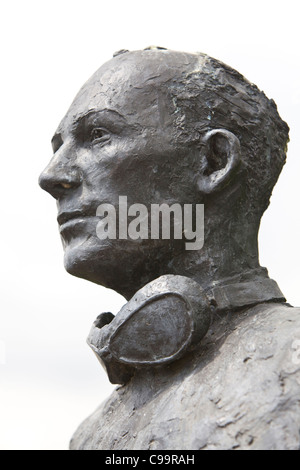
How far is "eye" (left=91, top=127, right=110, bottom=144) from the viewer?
4.16 meters

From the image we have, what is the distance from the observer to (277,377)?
3.27m

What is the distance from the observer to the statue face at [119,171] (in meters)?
4.04

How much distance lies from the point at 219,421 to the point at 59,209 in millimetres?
1593

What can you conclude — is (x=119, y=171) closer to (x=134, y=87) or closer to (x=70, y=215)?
(x=70, y=215)

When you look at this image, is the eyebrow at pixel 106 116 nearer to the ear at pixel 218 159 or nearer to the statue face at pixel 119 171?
the statue face at pixel 119 171

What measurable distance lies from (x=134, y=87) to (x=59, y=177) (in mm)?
677

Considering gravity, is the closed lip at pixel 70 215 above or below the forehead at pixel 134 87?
below

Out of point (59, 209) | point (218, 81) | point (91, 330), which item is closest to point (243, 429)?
point (91, 330)

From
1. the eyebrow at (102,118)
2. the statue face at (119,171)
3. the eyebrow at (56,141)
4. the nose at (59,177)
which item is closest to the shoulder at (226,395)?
the statue face at (119,171)

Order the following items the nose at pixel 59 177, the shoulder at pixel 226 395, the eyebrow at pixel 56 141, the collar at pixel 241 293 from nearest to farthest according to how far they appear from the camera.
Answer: the shoulder at pixel 226 395 → the collar at pixel 241 293 → the nose at pixel 59 177 → the eyebrow at pixel 56 141

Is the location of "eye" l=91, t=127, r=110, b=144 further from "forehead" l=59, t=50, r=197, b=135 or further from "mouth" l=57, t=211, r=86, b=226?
"mouth" l=57, t=211, r=86, b=226

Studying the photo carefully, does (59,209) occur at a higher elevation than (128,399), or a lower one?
higher

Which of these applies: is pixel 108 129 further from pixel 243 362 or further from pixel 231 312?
pixel 243 362

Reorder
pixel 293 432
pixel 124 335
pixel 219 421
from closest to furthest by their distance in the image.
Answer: pixel 293 432 < pixel 219 421 < pixel 124 335
